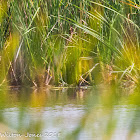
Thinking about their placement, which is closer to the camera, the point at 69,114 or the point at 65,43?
the point at 69,114

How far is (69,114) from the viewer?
10.2 ft

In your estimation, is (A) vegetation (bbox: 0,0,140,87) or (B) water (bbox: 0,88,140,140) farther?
(A) vegetation (bbox: 0,0,140,87)

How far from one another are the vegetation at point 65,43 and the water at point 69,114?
28 cm

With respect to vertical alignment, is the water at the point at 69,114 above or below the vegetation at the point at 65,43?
below

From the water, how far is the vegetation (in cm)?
28

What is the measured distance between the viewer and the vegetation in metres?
4.41

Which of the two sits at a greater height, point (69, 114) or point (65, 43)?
point (65, 43)

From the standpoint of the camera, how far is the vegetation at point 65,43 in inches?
174

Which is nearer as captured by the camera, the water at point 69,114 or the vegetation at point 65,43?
the water at point 69,114

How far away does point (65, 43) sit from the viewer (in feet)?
15.1

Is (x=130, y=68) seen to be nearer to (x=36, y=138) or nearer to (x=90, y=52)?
(x=90, y=52)

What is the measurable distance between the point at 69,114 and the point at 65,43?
159cm

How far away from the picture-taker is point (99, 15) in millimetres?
4500

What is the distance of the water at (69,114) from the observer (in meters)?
2.55
